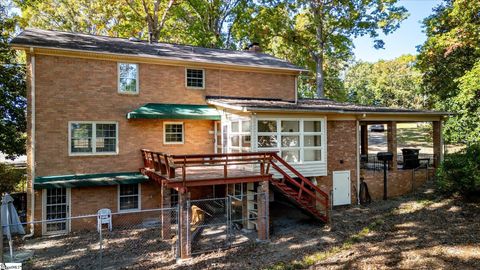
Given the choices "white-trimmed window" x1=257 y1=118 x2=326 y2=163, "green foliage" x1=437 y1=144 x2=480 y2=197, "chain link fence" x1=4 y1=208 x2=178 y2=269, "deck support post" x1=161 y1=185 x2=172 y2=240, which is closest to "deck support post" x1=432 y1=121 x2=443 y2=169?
"green foliage" x1=437 y1=144 x2=480 y2=197

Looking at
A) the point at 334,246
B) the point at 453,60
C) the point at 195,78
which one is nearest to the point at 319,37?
the point at 453,60

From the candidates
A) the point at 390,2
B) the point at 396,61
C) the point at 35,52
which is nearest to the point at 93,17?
the point at 35,52

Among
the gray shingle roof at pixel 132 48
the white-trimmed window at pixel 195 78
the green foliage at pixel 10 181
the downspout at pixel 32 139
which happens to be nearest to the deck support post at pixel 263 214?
the white-trimmed window at pixel 195 78

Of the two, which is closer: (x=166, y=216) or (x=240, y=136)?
(x=166, y=216)

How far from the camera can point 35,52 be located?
12.5m

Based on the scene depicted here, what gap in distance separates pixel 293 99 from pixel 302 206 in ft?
23.9

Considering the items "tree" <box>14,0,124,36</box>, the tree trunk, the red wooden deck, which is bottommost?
the red wooden deck

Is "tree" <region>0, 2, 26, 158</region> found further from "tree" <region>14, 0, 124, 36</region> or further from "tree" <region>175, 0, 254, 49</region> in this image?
"tree" <region>175, 0, 254, 49</region>

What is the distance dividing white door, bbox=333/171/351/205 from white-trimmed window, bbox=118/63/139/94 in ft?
34.4

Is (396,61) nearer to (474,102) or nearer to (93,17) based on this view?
(474,102)

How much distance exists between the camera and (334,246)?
10055mm

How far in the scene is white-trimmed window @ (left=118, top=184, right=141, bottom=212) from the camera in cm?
1393

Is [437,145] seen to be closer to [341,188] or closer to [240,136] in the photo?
[341,188]

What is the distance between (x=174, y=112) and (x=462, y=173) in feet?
42.3
